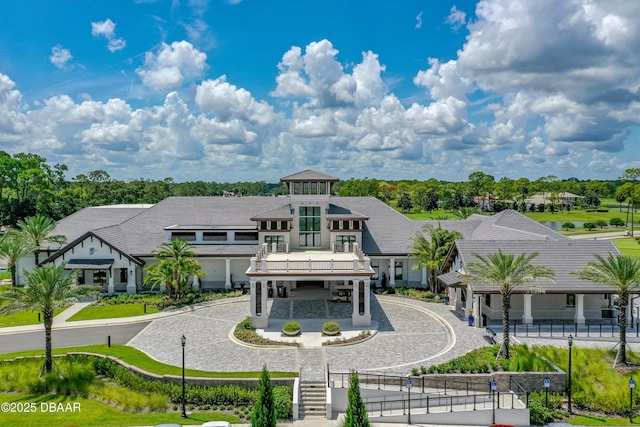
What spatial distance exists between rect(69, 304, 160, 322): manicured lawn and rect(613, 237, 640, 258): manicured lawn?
5901 centimetres

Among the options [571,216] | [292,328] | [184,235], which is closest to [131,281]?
[184,235]

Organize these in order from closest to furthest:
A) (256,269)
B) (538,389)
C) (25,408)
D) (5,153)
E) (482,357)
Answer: (25,408) → (538,389) → (482,357) → (256,269) → (5,153)

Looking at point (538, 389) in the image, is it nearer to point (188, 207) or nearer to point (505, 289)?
point (505, 289)

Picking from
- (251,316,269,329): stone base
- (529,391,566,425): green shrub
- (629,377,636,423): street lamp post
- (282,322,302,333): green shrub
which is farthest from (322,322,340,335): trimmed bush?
(629,377,636,423): street lamp post

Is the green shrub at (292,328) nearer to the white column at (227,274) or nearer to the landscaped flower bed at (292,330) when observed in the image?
the landscaped flower bed at (292,330)

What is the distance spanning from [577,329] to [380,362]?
14597 mm

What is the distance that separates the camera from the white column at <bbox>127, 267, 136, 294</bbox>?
42.8m

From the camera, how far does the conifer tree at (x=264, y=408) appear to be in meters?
16.9

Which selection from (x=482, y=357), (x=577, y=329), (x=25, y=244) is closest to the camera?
(x=482, y=357)

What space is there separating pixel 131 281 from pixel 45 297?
18.2 meters

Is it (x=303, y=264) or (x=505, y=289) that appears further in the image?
(x=303, y=264)

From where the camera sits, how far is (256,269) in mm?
33344

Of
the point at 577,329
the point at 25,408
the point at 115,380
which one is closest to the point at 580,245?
the point at 577,329

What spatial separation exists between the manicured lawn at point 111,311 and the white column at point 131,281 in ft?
11.3
